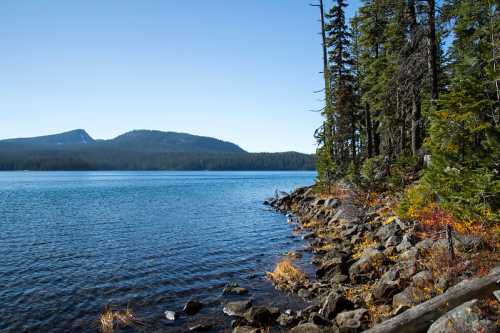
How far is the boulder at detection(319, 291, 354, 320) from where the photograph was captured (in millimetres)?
10023

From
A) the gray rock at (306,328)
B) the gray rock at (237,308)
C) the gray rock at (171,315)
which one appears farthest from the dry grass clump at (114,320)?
the gray rock at (306,328)

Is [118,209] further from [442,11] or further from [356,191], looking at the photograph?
[442,11]

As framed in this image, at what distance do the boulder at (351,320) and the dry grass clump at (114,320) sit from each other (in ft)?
20.3

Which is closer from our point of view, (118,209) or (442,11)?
(442,11)

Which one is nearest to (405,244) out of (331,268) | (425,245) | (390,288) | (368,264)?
(425,245)

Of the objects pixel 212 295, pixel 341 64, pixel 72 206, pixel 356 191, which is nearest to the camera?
pixel 212 295

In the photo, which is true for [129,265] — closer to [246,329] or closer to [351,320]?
[246,329]

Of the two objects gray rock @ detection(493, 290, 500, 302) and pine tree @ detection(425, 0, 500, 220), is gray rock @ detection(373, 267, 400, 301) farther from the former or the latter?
gray rock @ detection(493, 290, 500, 302)

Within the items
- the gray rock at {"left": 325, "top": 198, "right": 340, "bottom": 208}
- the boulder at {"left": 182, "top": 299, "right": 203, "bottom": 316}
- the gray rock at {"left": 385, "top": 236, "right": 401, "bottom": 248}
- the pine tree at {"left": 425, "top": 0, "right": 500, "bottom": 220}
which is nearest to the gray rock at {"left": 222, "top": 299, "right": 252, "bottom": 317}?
the boulder at {"left": 182, "top": 299, "right": 203, "bottom": 316}

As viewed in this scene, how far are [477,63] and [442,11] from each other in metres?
7.87

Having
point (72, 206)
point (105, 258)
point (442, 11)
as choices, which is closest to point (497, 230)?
point (442, 11)

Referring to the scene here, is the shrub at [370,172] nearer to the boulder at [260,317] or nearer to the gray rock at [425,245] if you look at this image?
the gray rock at [425,245]

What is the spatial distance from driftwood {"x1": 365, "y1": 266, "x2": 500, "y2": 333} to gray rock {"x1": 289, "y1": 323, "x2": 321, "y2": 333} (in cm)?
195

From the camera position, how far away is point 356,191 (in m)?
25.4
